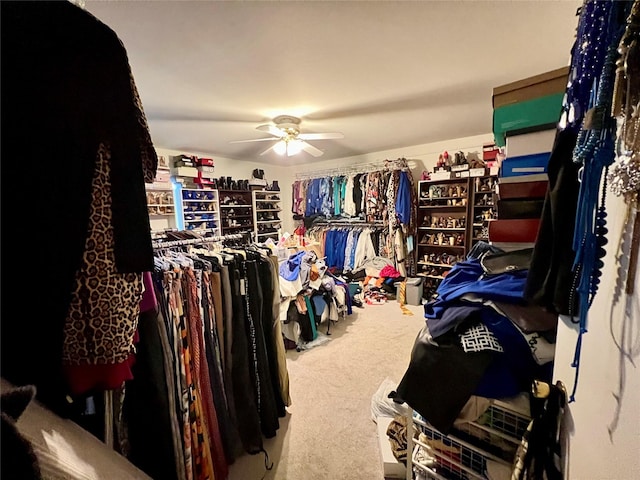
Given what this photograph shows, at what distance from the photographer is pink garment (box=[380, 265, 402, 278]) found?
14.2ft

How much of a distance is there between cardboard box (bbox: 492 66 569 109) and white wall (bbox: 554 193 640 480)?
83 centimetres

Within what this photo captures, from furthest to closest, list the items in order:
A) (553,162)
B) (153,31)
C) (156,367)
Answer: (153,31) < (156,367) < (553,162)

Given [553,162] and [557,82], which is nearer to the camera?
[553,162]

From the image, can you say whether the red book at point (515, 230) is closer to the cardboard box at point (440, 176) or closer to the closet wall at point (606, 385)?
the closet wall at point (606, 385)

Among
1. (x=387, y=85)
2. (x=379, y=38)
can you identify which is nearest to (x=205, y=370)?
(x=379, y=38)

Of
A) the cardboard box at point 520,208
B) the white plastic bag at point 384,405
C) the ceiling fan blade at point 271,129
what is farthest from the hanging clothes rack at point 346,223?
the cardboard box at point 520,208

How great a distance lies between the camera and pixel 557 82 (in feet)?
3.70

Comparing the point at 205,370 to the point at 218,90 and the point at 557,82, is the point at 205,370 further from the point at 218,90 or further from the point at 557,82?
the point at 218,90

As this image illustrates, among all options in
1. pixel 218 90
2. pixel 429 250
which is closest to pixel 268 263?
pixel 218 90

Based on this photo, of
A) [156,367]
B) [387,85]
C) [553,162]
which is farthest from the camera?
[387,85]

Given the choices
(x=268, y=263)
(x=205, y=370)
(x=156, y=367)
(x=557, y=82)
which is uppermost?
(x=557, y=82)

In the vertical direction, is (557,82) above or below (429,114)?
below

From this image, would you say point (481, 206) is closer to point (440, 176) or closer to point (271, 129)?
point (440, 176)

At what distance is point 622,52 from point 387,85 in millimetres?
2122
